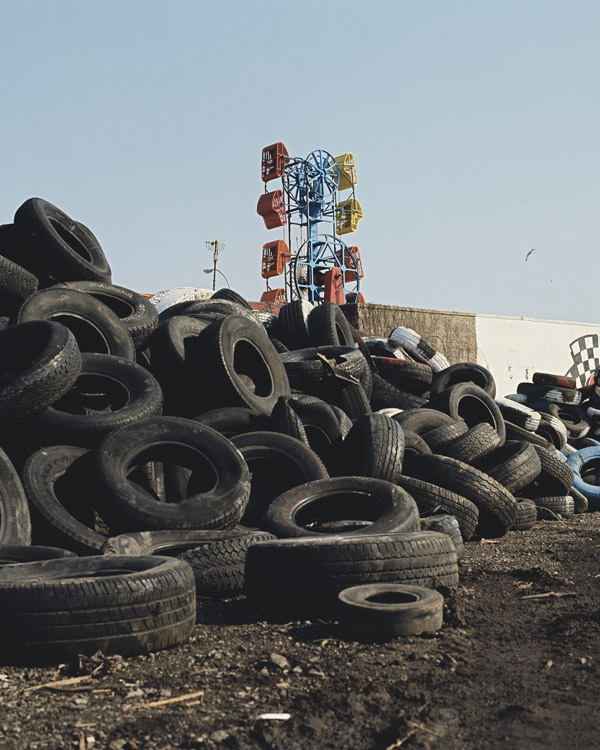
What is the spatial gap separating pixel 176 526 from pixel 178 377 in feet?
9.82

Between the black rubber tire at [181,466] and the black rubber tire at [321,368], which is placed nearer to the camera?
the black rubber tire at [181,466]

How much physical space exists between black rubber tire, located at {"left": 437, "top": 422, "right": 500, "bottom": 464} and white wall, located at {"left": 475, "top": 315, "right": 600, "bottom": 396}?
12507 millimetres

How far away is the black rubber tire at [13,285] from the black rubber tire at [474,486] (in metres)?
4.68

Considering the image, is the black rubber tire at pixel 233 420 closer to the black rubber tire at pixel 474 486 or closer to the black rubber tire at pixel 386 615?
the black rubber tire at pixel 474 486

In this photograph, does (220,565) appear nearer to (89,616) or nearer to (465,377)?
(89,616)

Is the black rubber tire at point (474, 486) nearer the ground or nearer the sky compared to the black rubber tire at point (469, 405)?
nearer the ground

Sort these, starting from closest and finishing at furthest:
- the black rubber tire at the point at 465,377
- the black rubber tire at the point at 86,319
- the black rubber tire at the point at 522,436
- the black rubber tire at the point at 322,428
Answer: the black rubber tire at the point at 322,428 < the black rubber tire at the point at 86,319 < the black rubber tire at the point at 522,436 < the black rubber tire at the point at 465,377

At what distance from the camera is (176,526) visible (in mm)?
5371

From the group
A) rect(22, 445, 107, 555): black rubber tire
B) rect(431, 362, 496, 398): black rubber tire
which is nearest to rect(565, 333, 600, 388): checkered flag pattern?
rect(431, 362, 496, 398): black rubber tire

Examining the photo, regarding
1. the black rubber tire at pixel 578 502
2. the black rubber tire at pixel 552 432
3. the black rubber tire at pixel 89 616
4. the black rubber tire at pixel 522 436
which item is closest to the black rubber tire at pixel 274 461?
the black rubber tire at pixel 89 616

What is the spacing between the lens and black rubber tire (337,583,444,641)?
3658 mm

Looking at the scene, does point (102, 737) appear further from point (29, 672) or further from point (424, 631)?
point (424, 631)

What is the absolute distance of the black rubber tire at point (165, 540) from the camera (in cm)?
486

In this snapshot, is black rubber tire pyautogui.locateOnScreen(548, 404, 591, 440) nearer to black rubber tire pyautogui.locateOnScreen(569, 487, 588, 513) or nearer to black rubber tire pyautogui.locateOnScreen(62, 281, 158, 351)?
black rubber tire pyautogui.locateOnScreen(569, 487, 588, 513)
